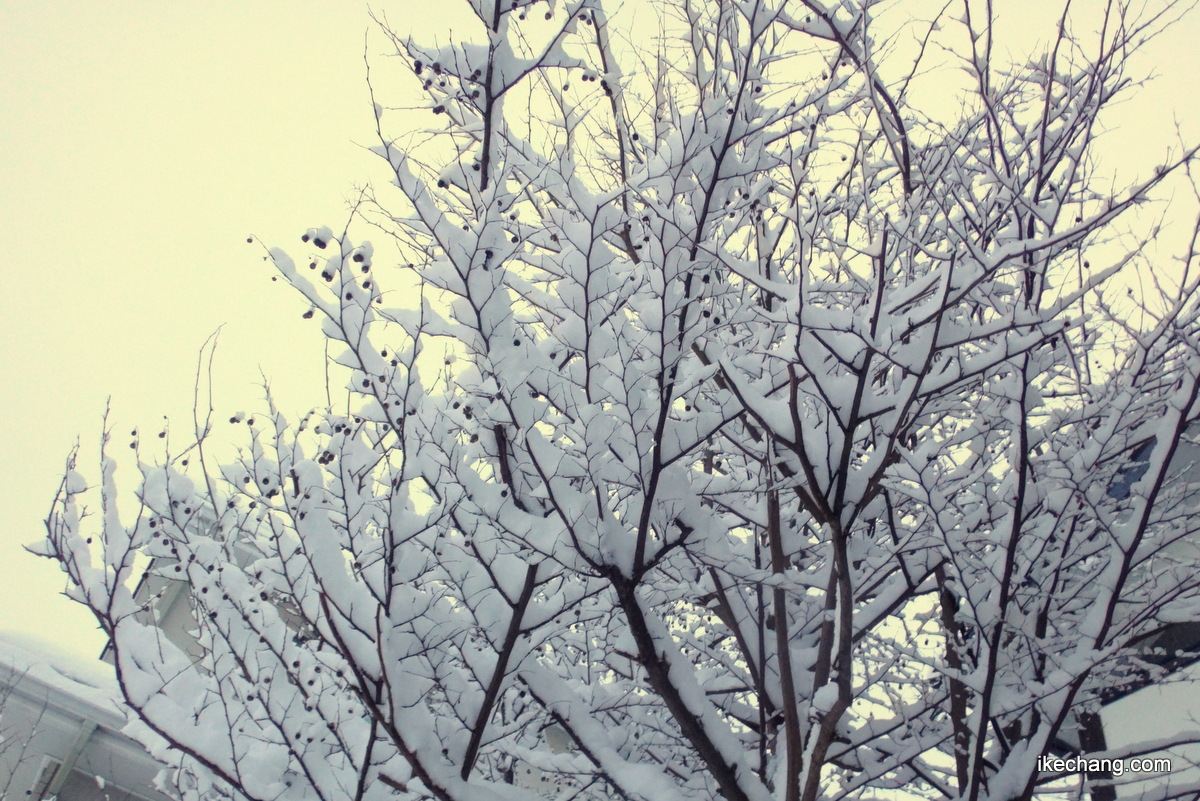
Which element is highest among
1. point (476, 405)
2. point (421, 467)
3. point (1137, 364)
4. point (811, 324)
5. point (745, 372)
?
point (1137, 364)

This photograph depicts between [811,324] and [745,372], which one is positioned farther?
[745,372]

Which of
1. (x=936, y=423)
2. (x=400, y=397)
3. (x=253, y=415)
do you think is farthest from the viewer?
(x=936, y=423)

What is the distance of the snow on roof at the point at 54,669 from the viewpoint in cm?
741

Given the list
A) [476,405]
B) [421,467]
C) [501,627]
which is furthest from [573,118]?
[501,627]

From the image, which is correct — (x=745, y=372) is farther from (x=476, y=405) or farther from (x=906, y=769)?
(x=906, y=769)

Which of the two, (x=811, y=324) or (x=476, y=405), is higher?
(x=811, y=324)

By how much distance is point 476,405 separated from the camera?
279cm

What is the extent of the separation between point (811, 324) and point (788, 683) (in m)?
1.66

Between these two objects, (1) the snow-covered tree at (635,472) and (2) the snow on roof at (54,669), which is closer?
(1) the snow-covered tree at (635,472)

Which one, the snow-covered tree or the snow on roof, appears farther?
the snow on roof

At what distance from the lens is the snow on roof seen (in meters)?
7.41

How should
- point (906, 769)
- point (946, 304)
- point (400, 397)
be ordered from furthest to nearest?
1. point (906, 769)
2. point (400, 397)
3. point (946, 304)

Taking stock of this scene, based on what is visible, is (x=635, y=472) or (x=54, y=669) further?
(x=54, y=669)

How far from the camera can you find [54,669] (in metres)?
8.19
